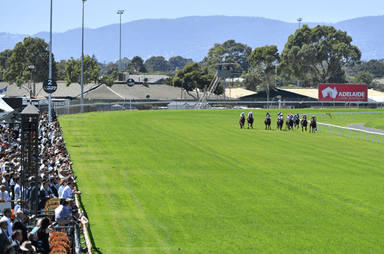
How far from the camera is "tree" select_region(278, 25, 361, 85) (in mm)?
108812

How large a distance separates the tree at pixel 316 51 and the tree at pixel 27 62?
172 ft

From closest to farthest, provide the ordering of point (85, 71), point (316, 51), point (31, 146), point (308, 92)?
1. point (31, 146)
2. point (85, 71)
3. point (308, 92)
4. point (316, 51)

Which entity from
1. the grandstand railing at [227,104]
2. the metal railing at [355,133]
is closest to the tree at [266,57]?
the grandstand railing at [227,104]

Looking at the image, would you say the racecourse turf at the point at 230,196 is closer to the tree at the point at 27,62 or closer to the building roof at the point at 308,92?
the tree at the point at 27,62

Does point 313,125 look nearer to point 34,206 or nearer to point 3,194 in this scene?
point 3,194

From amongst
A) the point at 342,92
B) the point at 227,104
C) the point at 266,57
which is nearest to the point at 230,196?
the point at 227,104

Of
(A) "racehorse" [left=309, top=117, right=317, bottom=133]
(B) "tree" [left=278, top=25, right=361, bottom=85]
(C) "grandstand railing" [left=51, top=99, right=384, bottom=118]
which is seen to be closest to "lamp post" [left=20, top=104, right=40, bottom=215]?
(A) "racehorse" [left=309, top=117, right=317, bottom=133]

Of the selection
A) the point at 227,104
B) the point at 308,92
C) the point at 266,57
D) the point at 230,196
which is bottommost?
the point at 230,196

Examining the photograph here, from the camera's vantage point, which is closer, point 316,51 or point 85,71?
point 85,71

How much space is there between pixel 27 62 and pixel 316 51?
6280 centimetres

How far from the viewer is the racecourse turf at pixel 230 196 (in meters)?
11.8

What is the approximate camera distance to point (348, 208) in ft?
48.7

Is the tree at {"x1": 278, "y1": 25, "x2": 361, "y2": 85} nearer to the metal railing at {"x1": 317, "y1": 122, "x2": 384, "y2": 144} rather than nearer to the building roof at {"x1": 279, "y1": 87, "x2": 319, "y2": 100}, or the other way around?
the building roof at {"x1": 279, "y1": 87, "x2": 319, "y2": 100}

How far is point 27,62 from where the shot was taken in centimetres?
8944
